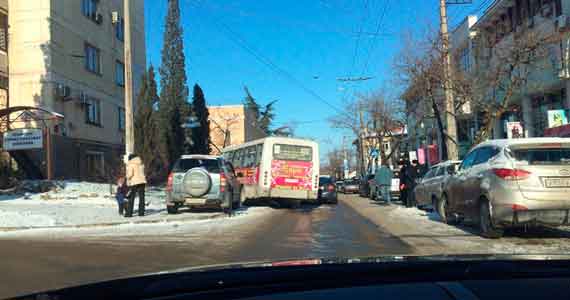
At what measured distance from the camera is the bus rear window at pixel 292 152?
23422 millimetres

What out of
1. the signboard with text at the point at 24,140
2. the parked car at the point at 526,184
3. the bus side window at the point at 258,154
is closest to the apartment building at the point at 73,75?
the signboard with text at the point at 24,140

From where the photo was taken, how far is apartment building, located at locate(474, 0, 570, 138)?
77.2 ft

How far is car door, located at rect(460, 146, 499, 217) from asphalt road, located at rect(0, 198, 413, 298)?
5.31 feet

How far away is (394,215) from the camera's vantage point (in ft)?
57.8

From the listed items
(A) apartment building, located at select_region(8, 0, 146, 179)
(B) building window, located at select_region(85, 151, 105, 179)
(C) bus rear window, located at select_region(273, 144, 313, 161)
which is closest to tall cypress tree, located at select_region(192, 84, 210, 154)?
(A) apartment building, located at select_region(8, 0, 146, 179)

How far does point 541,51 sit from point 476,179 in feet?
47.4

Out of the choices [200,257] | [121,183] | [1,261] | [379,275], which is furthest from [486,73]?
→ [379,275]

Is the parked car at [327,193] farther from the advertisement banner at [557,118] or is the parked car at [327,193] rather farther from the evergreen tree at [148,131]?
the advertisement banner at [557,118]

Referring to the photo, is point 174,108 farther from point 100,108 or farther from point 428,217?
point 428,217

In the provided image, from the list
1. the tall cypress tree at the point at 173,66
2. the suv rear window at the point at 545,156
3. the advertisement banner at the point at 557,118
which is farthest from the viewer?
the tall cypress tree at the point at 173,66

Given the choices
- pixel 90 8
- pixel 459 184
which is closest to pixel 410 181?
pixel 459 184

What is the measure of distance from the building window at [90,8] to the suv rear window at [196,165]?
15.3 m

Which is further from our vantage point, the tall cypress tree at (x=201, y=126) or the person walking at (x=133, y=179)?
the tall cypress tree at (x=201, y=126)

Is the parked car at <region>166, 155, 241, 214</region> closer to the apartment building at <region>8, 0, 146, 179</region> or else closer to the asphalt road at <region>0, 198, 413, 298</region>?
the asphalt road at <region>0, 198, 413, 298</region>
